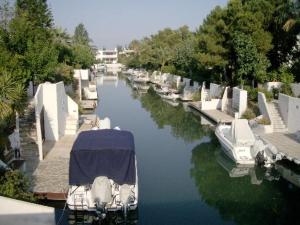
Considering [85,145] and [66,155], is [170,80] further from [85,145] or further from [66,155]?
[85,145]

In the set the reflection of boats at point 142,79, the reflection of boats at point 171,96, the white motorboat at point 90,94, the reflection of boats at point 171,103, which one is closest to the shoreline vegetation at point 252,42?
the reflection of boats at point 171,103

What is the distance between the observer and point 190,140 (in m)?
26.4

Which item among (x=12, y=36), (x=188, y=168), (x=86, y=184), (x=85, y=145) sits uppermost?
(x=12, y=36)

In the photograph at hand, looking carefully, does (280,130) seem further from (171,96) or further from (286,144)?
(171,96)

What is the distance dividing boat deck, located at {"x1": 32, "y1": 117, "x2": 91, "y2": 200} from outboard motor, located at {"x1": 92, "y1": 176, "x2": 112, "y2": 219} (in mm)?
2147

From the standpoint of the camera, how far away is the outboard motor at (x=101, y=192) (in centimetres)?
1190

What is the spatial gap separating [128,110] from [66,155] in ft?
74.7

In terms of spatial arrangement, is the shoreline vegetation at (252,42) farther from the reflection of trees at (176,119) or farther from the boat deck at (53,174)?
the boat deck at (53,174)

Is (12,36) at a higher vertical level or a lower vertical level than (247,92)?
higher

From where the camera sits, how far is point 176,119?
34.0m

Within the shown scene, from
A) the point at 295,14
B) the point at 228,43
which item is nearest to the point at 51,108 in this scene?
the point at 295,14

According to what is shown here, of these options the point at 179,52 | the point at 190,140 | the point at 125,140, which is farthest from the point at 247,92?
the point at 179,52

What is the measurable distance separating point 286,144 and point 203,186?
18.5 ft

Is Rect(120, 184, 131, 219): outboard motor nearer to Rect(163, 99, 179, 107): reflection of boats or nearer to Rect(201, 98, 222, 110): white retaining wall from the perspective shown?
Rect(201, 98, 222, 110): white retaining wall
